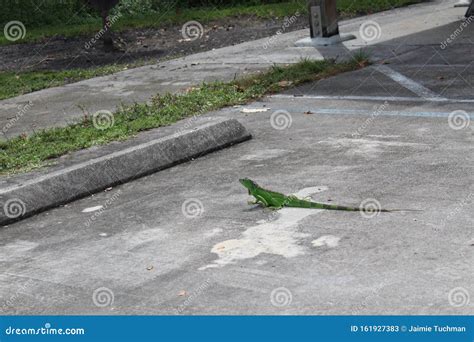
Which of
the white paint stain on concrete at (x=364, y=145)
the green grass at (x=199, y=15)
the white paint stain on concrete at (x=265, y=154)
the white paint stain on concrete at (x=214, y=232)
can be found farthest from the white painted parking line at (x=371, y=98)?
the green grass at (x=199, y=15)

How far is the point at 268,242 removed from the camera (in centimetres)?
641

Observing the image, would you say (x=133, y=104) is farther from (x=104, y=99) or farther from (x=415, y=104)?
(x=415, y=104)

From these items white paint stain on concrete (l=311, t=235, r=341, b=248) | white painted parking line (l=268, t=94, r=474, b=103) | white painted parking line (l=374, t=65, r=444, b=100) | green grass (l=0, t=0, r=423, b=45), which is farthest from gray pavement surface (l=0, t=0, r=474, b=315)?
green grass (l=0, t=0, r=423, b=45)

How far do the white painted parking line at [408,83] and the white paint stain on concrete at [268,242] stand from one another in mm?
4368

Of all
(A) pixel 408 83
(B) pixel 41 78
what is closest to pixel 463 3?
(A) pixel 408 83

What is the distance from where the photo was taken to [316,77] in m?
12.5

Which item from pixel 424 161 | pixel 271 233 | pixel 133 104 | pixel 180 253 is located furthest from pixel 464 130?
pixel 133 104

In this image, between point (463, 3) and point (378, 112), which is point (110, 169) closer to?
point (378, 112)

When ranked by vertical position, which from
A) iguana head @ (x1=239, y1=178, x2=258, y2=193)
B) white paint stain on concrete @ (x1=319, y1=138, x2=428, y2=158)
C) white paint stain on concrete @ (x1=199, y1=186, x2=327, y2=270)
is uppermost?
iguana head @ (x1=239, y1=178, x2=258, y2=193)

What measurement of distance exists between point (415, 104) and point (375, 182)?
123 inches

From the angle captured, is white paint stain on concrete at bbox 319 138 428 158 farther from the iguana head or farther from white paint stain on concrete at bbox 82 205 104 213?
white paint stain on concrete at bbox 82 205 104 213

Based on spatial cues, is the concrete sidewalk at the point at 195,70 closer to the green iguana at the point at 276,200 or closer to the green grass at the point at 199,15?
the green grass at the point at 199,15

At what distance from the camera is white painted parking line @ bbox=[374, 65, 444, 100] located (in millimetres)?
10920

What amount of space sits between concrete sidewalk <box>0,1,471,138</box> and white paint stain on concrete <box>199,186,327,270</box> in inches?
191
